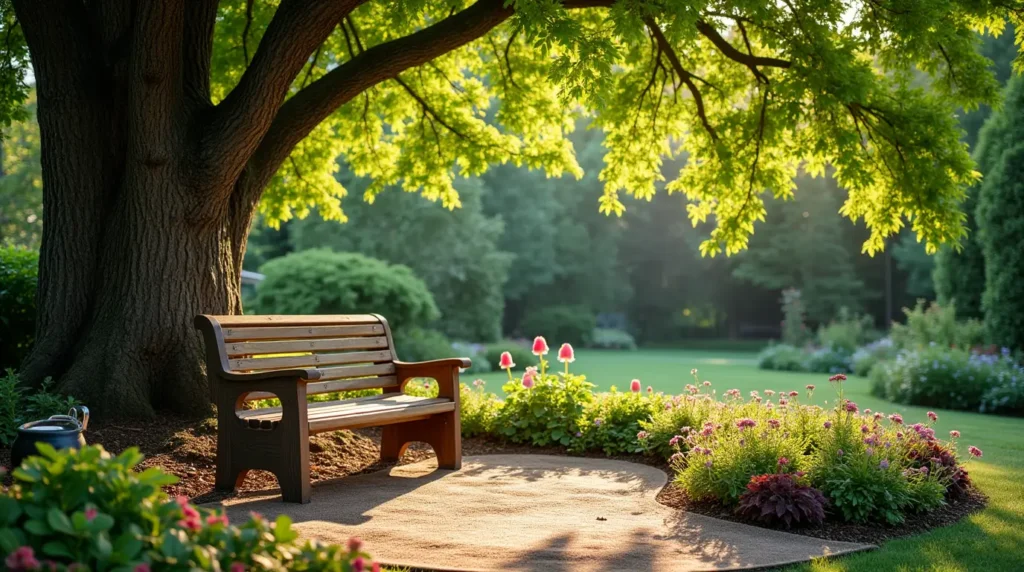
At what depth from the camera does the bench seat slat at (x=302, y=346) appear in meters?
5.91

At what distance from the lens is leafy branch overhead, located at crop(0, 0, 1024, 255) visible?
6504 mm

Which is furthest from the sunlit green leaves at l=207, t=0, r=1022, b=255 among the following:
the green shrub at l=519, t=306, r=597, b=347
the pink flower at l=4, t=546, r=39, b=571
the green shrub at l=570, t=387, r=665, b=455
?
the green shrub at l=519, t=306, r=597, b=347

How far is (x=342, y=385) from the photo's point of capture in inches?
260

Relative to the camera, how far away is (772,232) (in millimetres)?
37000

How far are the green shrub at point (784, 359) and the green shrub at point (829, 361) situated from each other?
0.81 ft

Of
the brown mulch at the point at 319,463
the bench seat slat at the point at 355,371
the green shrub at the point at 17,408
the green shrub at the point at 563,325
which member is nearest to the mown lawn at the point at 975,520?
the brown mulch at the point at 319,463

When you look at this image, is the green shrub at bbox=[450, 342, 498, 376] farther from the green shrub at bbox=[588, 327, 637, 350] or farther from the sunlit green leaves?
the sunlit green leaves

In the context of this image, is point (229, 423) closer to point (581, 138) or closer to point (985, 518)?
point (985, 518)

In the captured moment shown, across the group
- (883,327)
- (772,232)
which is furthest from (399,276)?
(883,327)

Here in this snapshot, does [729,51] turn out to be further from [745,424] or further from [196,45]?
[196,45]

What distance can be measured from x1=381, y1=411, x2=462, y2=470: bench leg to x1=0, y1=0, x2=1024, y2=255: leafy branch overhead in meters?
2.23

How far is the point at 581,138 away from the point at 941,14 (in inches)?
1518

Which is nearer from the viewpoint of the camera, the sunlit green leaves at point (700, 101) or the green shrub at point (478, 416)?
the sunlit green leaves at point (700, 101)

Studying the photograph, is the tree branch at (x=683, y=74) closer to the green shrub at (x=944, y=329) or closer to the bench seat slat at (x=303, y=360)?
the bench seat slat at (x=303, y=360)
